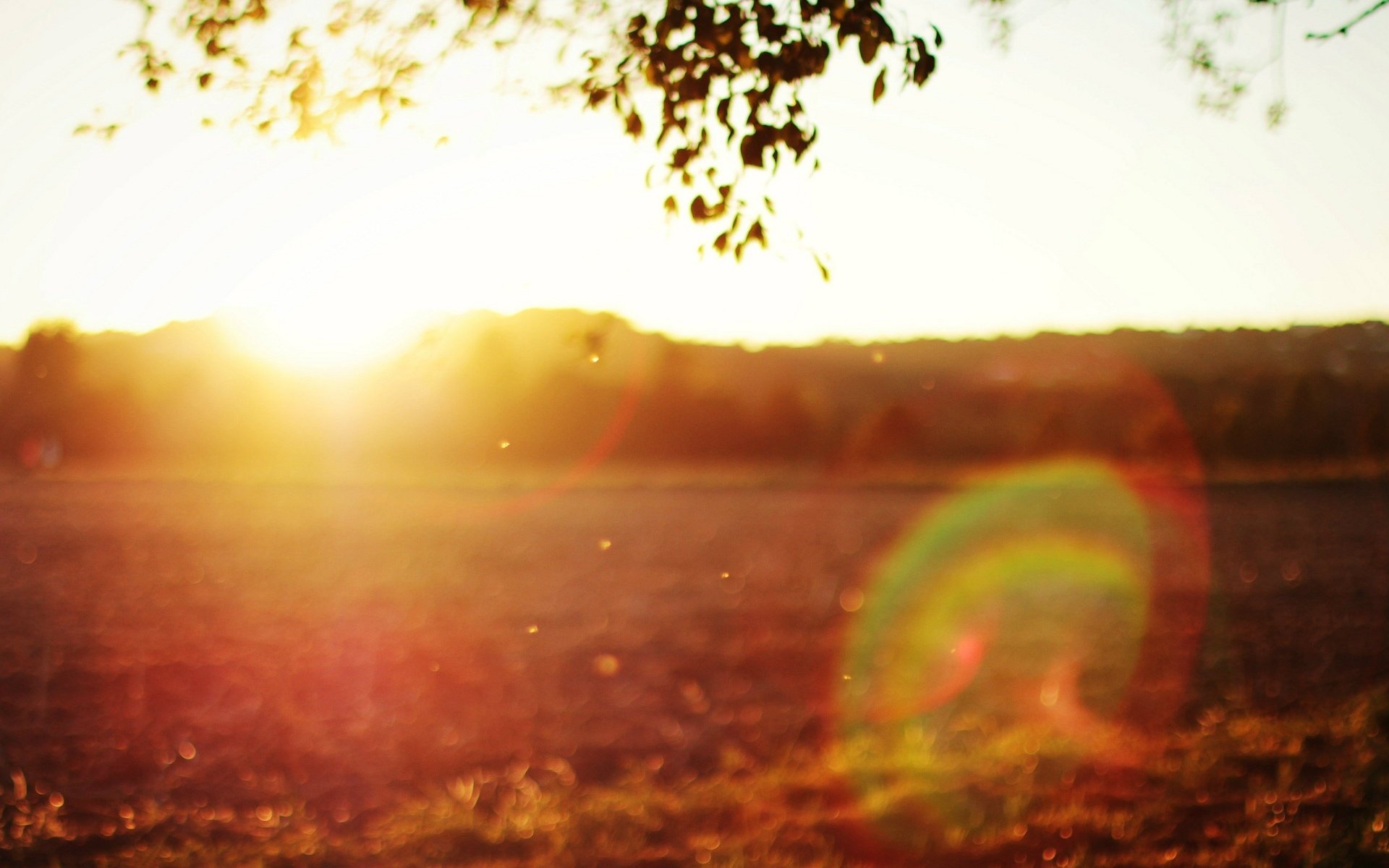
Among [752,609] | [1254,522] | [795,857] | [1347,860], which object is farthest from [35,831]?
[1254,522]

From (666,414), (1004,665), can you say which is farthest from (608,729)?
(666,414)

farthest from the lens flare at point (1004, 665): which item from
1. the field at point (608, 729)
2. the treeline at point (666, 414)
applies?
the treeline at point (666, 414)

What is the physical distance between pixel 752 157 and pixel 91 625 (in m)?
11.8

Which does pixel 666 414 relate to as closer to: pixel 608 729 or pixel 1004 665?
pixel 1004 665

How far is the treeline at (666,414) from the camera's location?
56844 mm

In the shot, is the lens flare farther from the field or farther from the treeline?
the treeline

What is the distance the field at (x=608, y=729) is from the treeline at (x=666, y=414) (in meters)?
32.4

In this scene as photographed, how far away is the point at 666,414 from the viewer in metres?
67.6

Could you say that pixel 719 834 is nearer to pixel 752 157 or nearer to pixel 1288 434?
pixel 752 157

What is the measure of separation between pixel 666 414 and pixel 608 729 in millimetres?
58359

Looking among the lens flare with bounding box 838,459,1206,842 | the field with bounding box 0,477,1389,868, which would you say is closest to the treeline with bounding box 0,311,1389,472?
the lens flare with bounding box 838,459,1206,842

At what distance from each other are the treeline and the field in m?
32.4

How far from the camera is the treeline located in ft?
186

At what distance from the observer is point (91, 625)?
13414 mm
